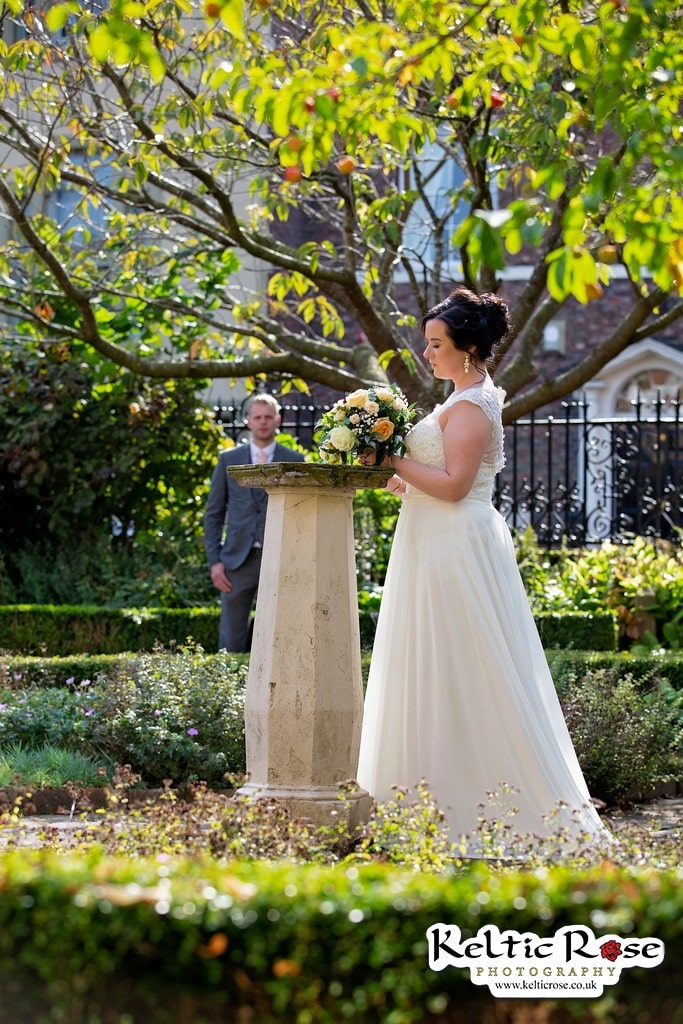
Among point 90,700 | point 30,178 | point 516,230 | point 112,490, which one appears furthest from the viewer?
point 112,490

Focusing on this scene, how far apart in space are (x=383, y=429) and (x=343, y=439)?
16 cm

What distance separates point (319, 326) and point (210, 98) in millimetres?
10536

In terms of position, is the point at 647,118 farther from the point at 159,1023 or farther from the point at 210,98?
the point at 210,98

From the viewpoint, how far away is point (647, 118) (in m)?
4.50

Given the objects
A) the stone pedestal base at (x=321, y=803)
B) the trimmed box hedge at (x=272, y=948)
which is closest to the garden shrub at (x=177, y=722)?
the stone pedestal base at (x=321, y=803)

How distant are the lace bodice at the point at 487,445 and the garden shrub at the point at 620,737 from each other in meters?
2.02

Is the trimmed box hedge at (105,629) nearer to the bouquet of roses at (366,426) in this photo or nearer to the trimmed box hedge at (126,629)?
the trimmed box hedge at (126,629)

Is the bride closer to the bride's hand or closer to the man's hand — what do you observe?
the bride's hand

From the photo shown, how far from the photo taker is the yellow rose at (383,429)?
5.20 m

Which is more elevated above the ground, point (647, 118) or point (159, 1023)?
point (647, 118)

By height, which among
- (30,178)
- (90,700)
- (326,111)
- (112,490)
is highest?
(30,178)

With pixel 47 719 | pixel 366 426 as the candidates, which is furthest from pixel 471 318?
pixel 47 719

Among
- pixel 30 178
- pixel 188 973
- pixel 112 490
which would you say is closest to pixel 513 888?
pixel 188 973

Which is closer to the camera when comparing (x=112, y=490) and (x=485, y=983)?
(x=485, y=983)
